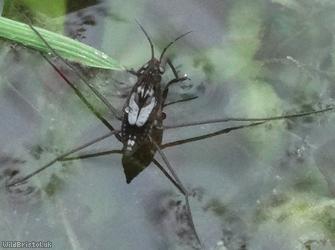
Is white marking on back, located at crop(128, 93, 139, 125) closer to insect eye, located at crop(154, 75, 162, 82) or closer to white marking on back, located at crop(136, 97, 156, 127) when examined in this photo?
white marking on back, located at crop(136, 97, 156, 127)

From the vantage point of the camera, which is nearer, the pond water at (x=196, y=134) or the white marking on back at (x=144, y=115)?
the pond water at (x=196, y=134)

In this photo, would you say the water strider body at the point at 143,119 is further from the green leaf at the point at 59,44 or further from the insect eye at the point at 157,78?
the green leaf at the point at 59,44

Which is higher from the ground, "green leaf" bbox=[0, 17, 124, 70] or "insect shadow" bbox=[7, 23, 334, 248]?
"green leaf" bbox=[0, 17, 124, 70]

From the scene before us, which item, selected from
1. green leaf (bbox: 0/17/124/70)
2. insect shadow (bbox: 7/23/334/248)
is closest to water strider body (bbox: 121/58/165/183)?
insect shadow (bbox: 7/23/334/248)

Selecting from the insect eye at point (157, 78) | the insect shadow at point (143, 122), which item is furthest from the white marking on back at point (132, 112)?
the insect eye at point (157, 78)

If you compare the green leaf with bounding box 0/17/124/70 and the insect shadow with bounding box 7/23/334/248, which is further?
the green leaf with bounding box 0/17/124/70

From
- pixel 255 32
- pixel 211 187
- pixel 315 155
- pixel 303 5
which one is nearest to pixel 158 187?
pixel 211 187
